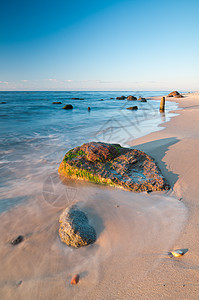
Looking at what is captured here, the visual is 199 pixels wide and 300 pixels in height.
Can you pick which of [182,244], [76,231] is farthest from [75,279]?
[182,244]

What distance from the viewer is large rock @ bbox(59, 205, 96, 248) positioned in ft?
6.96

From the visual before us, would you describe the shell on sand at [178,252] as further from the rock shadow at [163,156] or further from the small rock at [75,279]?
the rock shadow at [163,156]

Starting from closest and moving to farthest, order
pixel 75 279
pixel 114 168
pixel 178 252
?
pixel 75 279 → pixel 178 252 → pixel 114 168

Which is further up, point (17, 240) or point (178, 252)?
point (178, 252)

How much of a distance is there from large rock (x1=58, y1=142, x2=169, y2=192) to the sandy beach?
0.76ft

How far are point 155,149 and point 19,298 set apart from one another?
459cm

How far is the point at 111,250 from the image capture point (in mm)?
2039

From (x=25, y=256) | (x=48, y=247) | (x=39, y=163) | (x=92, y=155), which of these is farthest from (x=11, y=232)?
(x=39, y=163)

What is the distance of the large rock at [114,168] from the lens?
3.28 metres

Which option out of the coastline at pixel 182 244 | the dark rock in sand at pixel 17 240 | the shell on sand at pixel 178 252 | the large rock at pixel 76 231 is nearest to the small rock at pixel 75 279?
the large rock at pixel 76 231

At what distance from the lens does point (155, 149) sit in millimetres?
5125

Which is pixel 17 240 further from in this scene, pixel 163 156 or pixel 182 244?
pixel 163 156

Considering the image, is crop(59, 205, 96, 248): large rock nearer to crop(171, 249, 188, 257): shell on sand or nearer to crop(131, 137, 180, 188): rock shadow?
crop(171, 249, 188, 257): shell on sand

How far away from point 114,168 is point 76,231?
1.74 metres
